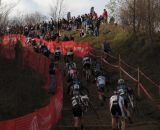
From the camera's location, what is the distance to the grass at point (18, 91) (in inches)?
1244

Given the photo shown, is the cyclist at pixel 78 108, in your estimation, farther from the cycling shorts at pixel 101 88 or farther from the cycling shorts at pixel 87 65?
the cycling shorts at pixel 87 65

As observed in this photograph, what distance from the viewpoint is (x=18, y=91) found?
3666cm

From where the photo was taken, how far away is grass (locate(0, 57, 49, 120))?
31.6 metres

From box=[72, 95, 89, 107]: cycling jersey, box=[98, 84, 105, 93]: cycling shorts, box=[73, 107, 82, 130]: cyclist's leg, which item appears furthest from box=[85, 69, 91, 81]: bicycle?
box=[73, 107, 82, 130]: cyclist's leg

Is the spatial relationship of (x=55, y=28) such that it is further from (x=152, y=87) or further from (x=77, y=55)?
(x=152, y=87)

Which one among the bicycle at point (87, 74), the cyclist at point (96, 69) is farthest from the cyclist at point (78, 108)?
the bicycle at point (87, 74)

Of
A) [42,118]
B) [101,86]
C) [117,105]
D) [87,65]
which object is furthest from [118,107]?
[87,65]

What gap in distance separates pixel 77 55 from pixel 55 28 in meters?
12.6

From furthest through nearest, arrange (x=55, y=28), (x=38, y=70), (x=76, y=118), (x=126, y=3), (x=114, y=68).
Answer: (x=55, y=28) < (x=126, y=3) < (x=38, y=70) < (x=114, y=68) < (x=76, y=118)

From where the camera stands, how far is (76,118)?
2159cm

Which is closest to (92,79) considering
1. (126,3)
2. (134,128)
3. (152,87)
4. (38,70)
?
(152,87)

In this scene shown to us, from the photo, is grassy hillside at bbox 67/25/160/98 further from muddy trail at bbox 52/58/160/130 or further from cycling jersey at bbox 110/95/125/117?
cycling jersey at bbox 110/95/125/117

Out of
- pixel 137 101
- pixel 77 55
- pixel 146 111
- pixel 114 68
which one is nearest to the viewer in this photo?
pixel 146 111

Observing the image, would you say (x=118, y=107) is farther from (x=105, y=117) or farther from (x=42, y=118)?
(x=105, y=117)
